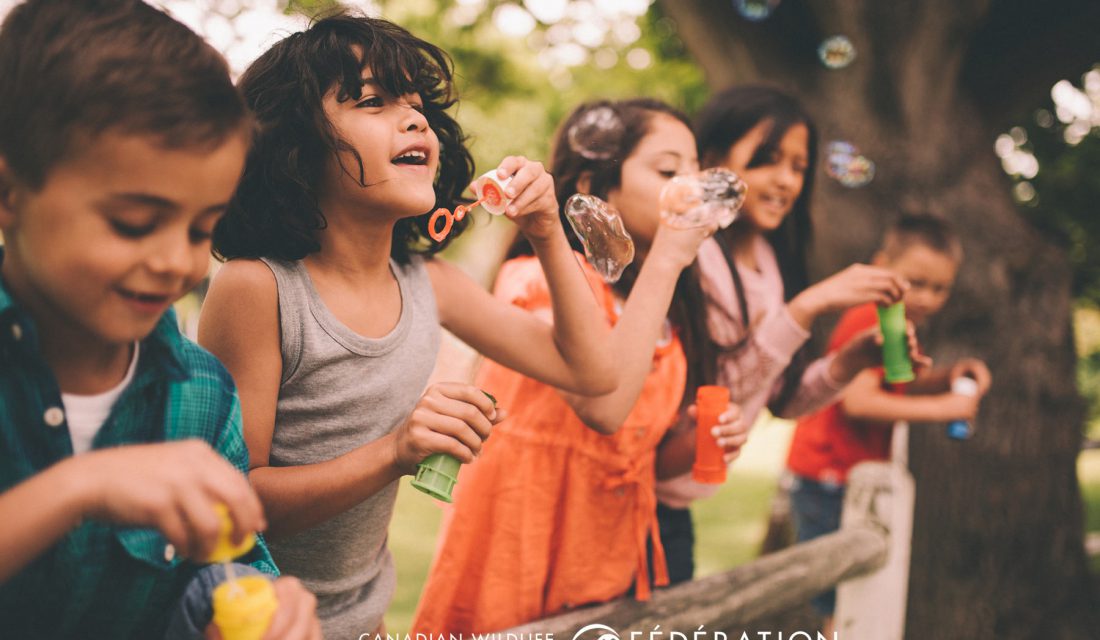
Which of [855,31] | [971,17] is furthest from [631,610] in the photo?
[971,17]

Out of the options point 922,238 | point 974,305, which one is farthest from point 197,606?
point 974,305

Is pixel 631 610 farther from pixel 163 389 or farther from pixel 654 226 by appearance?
pixel 163 389

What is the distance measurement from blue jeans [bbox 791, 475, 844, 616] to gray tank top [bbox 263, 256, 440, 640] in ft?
6.75

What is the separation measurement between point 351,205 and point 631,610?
1021 millimetres

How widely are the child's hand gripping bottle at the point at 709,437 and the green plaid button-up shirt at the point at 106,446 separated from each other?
0.94 metres

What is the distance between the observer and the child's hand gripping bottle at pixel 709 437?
5.65ft

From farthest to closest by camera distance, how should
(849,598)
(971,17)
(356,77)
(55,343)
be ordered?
(971,17) < (849,598) < (356,77) < (55,343)

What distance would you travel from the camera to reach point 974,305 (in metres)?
4.10

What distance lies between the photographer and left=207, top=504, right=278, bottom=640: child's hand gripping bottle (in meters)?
0.77

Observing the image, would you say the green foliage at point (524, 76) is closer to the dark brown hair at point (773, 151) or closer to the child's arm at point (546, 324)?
the dark brown hair at point (773, 151)

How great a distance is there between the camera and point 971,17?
398 cm

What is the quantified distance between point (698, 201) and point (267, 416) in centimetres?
99

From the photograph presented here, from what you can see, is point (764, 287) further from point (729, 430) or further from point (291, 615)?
point (291, 615)

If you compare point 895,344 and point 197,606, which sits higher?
point 895,344
